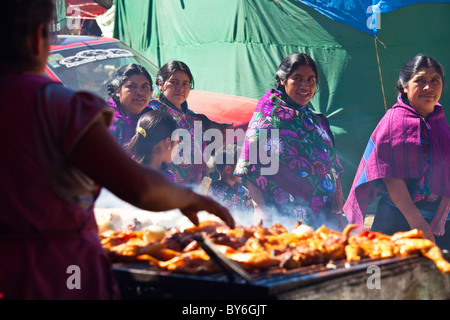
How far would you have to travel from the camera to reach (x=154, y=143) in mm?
5207

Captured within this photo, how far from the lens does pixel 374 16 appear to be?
27.1 ft

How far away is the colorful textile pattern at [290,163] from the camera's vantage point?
16.0ft

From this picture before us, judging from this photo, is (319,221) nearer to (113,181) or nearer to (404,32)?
(113,181)

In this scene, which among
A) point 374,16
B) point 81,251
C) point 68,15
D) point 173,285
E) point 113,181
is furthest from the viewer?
point 68,15

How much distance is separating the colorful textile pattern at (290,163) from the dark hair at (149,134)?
2.71 feet

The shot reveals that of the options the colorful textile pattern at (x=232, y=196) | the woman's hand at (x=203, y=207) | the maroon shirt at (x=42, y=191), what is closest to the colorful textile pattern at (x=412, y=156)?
the colorful textile pattern at (x=232, y=196)

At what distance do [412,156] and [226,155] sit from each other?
226 cm

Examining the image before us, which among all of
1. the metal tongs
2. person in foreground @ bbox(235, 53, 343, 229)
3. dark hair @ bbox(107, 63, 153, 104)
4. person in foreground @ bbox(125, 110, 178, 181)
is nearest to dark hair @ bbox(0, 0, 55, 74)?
the metal tongs

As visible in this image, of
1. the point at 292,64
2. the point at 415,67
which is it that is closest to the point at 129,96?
the point at 292,64

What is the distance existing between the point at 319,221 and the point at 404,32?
4.64 m

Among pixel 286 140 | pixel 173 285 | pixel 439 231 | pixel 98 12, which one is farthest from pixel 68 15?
pixel 173 285

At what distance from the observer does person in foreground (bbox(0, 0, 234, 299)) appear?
5.06ft

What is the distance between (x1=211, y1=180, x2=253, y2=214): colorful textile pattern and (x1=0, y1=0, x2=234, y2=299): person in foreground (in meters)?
4.02

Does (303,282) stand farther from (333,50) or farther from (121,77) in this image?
(333,50)
